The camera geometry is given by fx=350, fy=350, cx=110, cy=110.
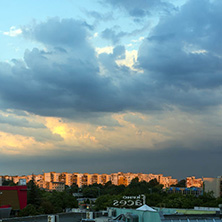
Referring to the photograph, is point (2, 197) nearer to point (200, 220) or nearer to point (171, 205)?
point (171, 205)

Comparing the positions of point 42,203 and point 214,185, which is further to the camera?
point 214,185

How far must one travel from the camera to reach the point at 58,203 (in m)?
115

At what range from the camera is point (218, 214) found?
1507 inches

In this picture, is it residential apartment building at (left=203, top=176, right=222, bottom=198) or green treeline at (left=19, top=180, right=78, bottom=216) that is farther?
residential apartment building at (left=203, top=176, right=222, bottom=198)

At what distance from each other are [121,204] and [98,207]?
61.6 ft

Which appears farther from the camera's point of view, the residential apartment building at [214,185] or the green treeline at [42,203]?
the residential apartment building at [214,185]

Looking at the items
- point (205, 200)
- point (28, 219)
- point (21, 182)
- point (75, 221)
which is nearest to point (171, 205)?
point (205, 200)

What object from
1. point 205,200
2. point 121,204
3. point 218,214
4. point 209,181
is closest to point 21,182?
point 121,204

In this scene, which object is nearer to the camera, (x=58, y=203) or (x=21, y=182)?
(x=21, y=182)

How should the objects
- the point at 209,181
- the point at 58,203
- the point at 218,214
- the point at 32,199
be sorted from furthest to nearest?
the point at 209,181 < the point at 58,203 < the point at 32,199 < the point at 218,214

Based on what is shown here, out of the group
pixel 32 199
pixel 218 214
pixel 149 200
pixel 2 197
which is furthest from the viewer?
pixel 149 200

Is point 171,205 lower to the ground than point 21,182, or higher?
lower

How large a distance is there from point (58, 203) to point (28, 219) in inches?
2711

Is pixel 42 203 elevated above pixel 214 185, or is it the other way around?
pixel 214 185
